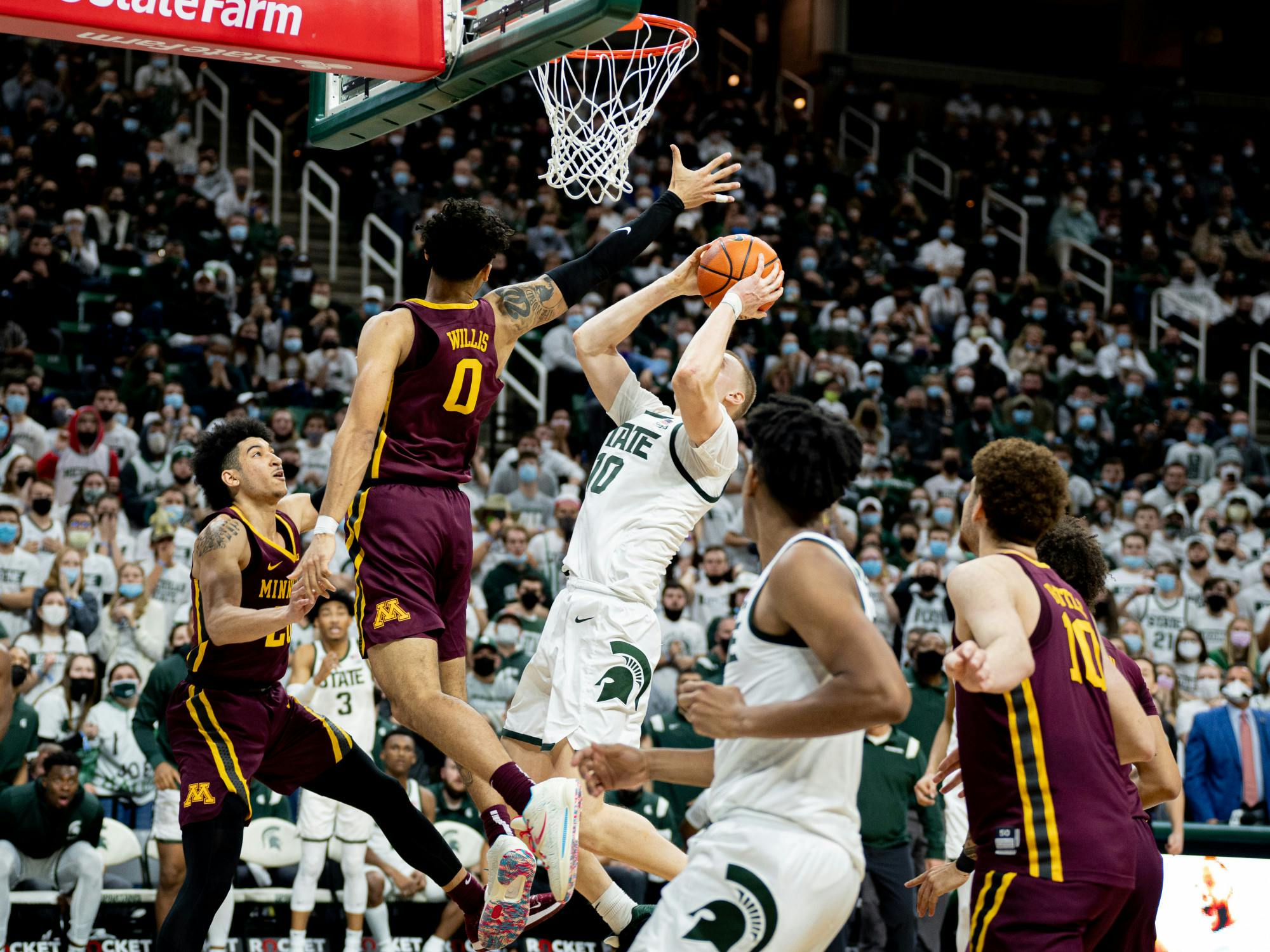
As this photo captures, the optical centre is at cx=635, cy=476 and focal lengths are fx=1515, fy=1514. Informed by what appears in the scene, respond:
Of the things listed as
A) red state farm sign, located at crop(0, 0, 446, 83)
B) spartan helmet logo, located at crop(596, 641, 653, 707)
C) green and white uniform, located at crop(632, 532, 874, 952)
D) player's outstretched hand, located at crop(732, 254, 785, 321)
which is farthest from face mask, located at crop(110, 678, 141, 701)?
green and white uniform, located at crop(632, 532, 874, 952)

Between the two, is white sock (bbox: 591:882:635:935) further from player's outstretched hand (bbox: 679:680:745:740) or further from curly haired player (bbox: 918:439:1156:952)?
player's outstretched hand (bbox: 679:680:745:740)

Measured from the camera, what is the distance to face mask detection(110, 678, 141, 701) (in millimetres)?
10352

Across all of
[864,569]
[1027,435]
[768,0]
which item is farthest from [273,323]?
[768,0]

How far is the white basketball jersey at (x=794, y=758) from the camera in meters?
3.81

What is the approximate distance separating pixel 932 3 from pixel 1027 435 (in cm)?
1283

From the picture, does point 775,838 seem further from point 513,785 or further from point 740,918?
point 513,785

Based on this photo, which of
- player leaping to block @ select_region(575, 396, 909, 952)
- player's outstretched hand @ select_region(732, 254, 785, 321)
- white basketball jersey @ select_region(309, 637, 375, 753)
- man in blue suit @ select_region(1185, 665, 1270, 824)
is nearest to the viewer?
player leaping to block @ select_region(575, 396, 909, 952)

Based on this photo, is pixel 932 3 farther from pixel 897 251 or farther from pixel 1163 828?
pixel 1163 828

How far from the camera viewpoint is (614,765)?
3945 millimetres

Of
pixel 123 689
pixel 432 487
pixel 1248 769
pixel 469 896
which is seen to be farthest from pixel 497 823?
pixel 1248 769

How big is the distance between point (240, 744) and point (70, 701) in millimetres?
5213

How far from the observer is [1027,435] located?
1731 cm

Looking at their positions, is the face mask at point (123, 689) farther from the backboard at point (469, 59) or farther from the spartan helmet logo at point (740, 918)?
the spartan helmet logo at point (740, 918)

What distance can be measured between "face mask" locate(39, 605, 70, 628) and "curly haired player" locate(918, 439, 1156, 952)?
317 inches
